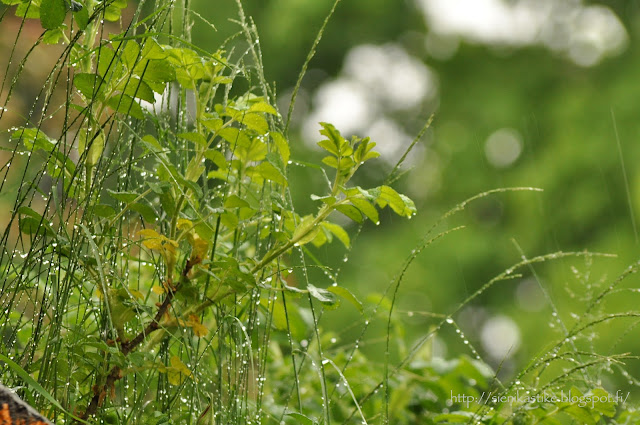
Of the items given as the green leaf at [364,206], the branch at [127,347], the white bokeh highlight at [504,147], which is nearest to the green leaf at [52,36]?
the branch at [127,347]

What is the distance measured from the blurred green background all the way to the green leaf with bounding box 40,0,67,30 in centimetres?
441

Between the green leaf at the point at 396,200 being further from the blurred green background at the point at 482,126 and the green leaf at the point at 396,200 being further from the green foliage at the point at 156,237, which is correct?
the blurred green background at the point at 482,126

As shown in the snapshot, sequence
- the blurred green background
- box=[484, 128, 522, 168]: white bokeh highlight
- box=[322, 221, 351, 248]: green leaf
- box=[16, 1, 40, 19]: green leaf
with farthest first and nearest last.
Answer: box=[484, 128, 522, 168]: white bokeh highlight, the blurred green background, box=[322, 221, 351, 248]: green leaf, box=[16, 1, 40, 19]: green leaf

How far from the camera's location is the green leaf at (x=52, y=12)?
866 millimetres

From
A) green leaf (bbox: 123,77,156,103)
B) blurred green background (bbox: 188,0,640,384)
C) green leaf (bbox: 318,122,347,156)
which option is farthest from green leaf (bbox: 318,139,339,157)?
blurred green background (bbox: 188,0,640,384)

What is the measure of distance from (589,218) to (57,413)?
18.4ft

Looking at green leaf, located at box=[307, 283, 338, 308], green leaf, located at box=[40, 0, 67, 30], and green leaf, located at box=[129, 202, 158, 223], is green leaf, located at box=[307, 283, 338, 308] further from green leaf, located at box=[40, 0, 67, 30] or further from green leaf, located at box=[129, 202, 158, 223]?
green leaf, located at box=[40, 0, 67, 30]

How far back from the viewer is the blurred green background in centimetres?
575

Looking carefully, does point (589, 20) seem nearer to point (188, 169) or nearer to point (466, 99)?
point (466, 99)

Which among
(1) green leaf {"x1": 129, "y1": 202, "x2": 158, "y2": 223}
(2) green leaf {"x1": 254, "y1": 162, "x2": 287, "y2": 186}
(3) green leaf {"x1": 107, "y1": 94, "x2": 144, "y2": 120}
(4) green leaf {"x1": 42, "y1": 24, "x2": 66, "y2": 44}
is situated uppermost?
(4) green leaf {"x1": 42, "y1": 24, "x2": 66, "y2": 44}

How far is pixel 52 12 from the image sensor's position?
2.86 ft

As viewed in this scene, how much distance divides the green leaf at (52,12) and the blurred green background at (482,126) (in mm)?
4413

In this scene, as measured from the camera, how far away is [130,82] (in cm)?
95

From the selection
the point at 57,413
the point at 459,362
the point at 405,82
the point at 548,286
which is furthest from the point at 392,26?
the point at 57,413
